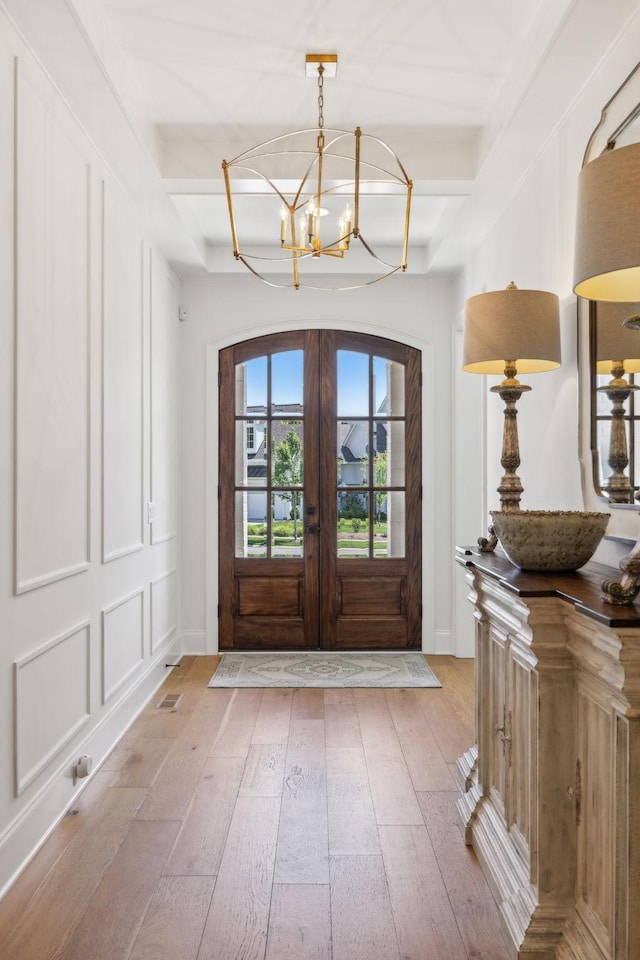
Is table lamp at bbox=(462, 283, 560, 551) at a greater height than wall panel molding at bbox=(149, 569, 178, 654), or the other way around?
table lamp at bbox=(462, 283, 560, 551)

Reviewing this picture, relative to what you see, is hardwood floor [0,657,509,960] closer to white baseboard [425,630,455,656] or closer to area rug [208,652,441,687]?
area rug [208,652,441,687]

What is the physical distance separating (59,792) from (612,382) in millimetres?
2423

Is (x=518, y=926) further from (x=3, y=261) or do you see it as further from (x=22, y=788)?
(x=3, y=261)

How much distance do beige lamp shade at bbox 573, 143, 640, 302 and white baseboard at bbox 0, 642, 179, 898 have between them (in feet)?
7.44

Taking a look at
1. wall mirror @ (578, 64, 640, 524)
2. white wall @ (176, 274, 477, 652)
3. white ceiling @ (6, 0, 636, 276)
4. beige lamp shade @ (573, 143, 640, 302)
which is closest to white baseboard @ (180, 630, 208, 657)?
white wall @ (176, 274, 477, 652)

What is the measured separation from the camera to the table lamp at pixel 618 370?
2102 mm

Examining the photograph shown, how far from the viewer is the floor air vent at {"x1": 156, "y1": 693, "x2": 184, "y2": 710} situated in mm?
3764

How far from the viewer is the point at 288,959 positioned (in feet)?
5.78

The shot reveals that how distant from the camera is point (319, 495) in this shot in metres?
4.96

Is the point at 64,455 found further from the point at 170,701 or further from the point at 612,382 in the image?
the point at 612,382

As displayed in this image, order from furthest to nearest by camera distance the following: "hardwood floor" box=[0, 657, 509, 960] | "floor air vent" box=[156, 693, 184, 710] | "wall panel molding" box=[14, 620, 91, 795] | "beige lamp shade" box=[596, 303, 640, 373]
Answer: "floor air vent" box=[156, 693, 184, 710] → "wall panel molding" box=[14, 620, 91, 795] → "beige lamp shade" box=[596, 303, 640, 373] → "hardwood floor" box=[0, 657, 509, 960]

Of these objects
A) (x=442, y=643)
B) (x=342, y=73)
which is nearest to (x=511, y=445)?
(x=342, y=73)

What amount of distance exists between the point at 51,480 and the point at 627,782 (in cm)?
203

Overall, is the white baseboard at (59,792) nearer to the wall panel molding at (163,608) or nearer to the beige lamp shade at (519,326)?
the wall panel molding at (163,608)
